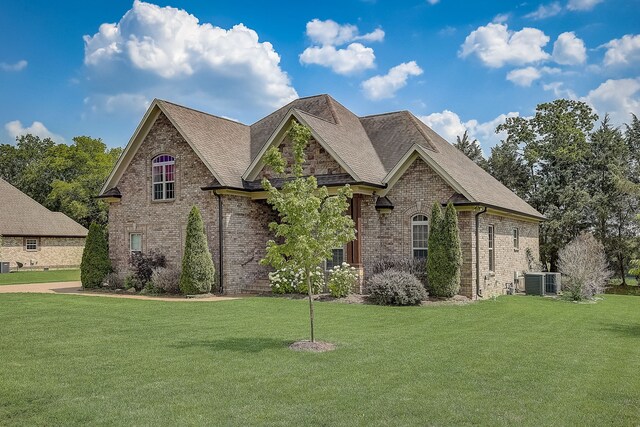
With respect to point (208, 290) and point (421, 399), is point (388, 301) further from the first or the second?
point (421, 399)

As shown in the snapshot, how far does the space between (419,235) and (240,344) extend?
1167cm

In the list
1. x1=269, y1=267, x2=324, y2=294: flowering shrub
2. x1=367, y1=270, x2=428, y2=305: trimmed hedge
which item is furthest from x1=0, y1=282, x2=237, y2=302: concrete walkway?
x1=367, y1=270, x2=428, y2=305: trimmed hedge

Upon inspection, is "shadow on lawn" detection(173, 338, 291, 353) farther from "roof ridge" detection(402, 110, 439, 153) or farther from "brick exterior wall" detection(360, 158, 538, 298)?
"roof ridge" detection(402, 110, 439, 153)

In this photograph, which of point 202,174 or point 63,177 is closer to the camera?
point 202,174

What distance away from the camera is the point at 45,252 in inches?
1705

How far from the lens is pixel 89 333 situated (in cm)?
1290

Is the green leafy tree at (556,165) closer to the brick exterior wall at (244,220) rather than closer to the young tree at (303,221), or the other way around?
the brick exterior wall at (244,220)

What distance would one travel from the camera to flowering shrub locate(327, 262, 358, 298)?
20.3m

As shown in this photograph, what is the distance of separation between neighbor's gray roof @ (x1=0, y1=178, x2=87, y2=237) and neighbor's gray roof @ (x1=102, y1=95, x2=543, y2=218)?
73.0 feet

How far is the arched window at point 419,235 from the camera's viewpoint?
21500mm

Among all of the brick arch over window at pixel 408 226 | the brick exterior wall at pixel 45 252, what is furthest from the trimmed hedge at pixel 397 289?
the brick exterior wall at pixel 45 252

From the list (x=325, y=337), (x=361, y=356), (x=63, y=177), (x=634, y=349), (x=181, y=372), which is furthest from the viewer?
(x=63, y=177)

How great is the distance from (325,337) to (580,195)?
2849cm

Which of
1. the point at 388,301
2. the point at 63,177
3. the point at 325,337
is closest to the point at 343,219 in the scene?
the point at 325,337
